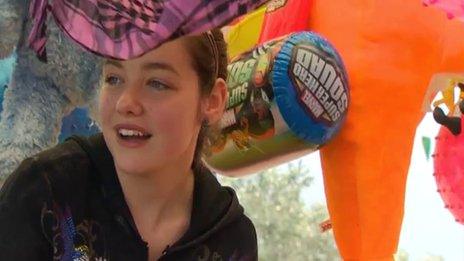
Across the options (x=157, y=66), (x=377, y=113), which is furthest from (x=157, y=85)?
(x=377, y=113)

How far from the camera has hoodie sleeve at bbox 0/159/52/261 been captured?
66 centimetres

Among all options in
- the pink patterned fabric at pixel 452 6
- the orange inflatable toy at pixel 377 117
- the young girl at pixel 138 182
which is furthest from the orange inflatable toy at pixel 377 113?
the young girl at pixel 138 182

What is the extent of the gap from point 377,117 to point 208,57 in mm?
568

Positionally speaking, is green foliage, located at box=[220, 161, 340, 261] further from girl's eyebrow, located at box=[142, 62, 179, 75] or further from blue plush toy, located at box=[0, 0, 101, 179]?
girl's eyebrow, located at box=[142, 62, 179, 75]

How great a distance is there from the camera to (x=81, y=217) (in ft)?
2.26

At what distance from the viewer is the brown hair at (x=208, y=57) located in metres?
0.68

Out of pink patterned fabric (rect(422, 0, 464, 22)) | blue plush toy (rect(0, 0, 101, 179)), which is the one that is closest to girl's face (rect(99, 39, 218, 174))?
blue plush toy (rect(0, 0, 101, 179))

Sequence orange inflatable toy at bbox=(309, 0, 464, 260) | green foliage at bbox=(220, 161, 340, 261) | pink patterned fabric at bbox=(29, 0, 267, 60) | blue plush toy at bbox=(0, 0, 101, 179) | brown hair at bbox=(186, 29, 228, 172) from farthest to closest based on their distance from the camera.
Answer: green foliage at bbox=(220, 161, 340, 261)
orange inflatable toy at bbox=(309, 0, 464, 260)
blue plush toy at bbox=(0, 0, 101, 179)
brown hair at bbox=(186, 29, 228, 172)
pink patterned fabric at bbox=(29, 0, 267, 60)

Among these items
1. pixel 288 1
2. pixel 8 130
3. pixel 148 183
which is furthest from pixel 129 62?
pixel 288 1

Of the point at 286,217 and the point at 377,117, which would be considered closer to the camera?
the point at 377,117

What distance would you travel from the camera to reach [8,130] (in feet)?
3.53

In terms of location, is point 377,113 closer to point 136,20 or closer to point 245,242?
point 245,242

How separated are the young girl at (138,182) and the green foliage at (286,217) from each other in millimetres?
912

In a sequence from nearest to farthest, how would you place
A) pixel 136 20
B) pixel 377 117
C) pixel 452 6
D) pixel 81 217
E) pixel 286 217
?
pixel 136 20 < pixel 81 217 < pixel 452 6 < pixel 377 117 < pixel 286 217
